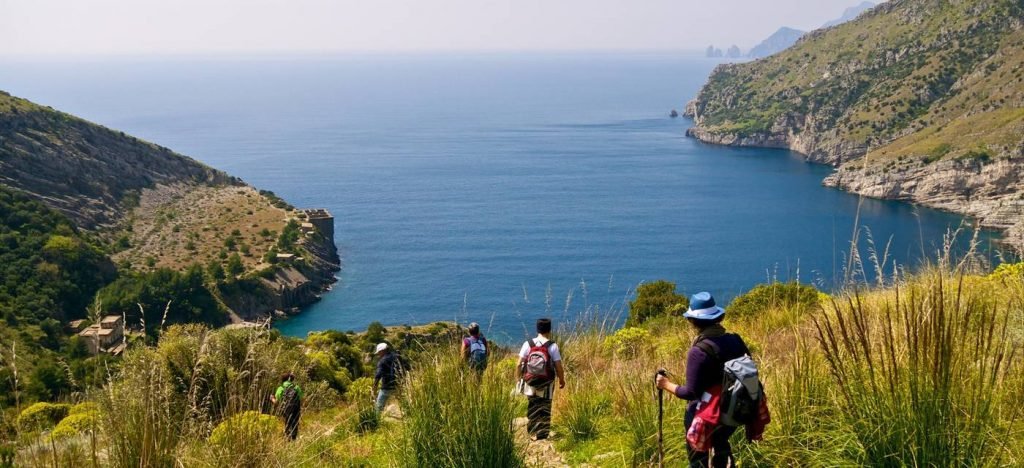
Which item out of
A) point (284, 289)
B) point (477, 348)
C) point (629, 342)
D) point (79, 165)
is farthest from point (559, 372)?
point (79, 165)

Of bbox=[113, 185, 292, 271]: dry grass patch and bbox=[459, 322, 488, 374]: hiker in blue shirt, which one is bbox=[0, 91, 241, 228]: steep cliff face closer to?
bbox=[113, 185, 292, 271]: dry grass patch

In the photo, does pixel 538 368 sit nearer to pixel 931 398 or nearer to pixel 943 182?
pixel 931 398

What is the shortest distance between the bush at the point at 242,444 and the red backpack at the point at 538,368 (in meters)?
2.64

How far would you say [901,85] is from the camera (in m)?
128

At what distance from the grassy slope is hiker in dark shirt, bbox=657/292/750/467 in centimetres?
10013

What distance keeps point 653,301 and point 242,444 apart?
19.2m

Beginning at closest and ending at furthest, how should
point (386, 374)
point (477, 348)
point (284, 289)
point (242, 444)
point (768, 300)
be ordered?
point (242, 444), point (477, 348), point (386, 374), point (768, 300), point (284, 289)

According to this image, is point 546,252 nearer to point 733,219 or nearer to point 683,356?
point 733,219

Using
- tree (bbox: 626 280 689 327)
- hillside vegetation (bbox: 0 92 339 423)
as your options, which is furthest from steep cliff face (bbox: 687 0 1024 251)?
hillside vegetation (bbox: 0 92 339 423)

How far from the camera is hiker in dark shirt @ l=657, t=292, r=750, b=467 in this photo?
445 centimetres

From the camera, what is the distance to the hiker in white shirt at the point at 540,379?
671 centimetres

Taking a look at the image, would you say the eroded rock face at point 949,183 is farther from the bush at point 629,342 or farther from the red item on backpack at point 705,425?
the red item on backpack at point 705,425

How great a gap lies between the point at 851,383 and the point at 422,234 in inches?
3074

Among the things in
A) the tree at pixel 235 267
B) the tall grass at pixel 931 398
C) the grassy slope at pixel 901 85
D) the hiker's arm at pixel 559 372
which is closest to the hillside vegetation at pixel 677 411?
the tall grass at pixel 931 398
